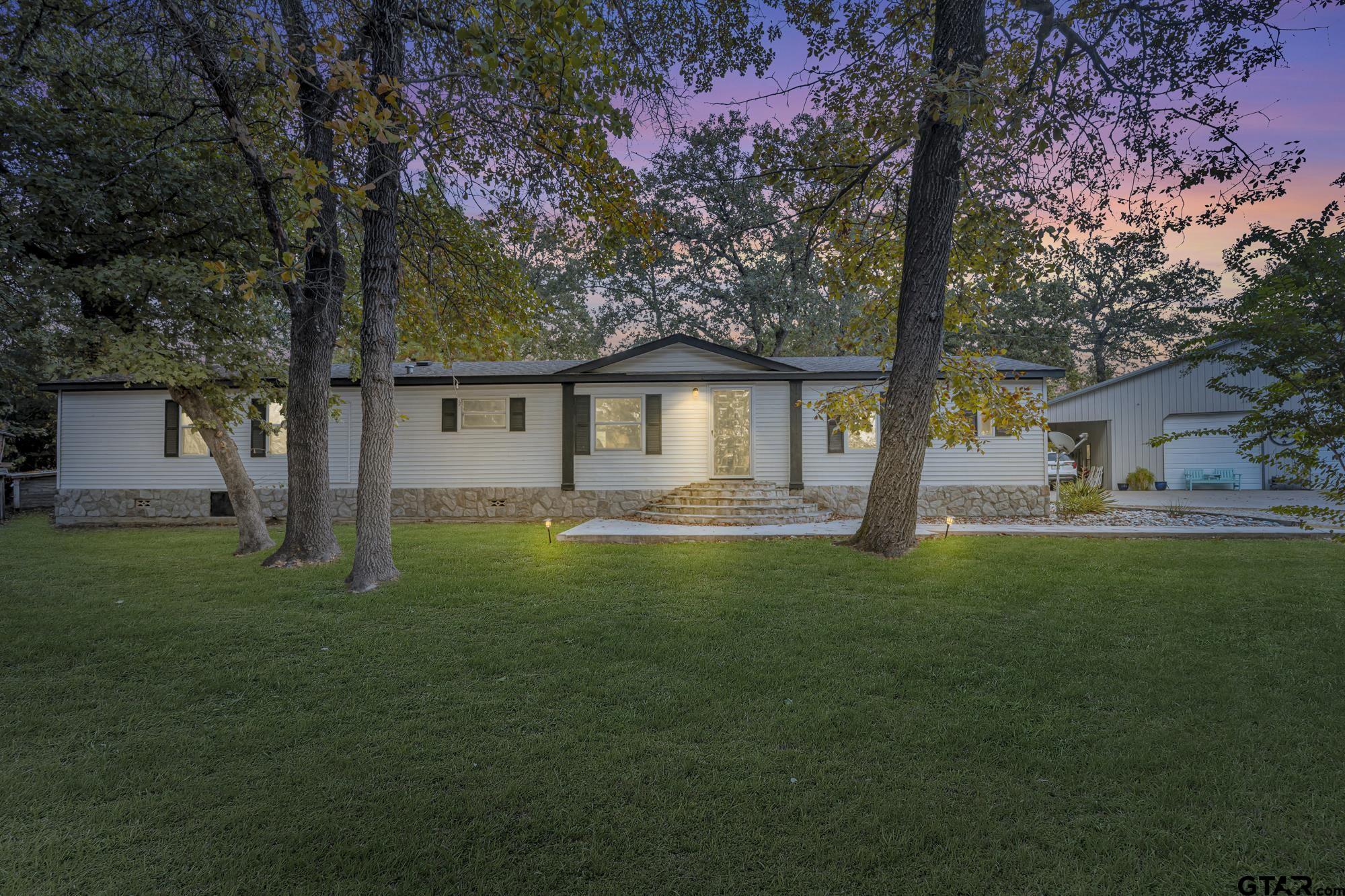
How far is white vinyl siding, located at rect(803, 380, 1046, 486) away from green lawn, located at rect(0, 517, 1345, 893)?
6241 mm

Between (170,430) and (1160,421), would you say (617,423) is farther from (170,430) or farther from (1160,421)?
(1160,421)

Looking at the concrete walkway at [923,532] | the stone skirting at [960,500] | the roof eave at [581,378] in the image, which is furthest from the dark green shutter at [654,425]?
the stone skirting at [960,500]

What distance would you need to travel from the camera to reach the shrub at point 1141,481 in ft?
56.1

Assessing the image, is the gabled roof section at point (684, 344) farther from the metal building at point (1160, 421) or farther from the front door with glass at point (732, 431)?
the metal building at point (1160, 421)

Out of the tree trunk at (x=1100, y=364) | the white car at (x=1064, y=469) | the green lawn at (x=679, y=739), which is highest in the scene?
the tree trunk at (x=1100, y=364)

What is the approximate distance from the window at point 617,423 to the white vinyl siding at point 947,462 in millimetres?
3321

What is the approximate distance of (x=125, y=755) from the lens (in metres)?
2.63

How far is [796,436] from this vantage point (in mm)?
11891

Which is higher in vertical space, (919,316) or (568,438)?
(919,316)

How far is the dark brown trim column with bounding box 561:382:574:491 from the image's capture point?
12062mm

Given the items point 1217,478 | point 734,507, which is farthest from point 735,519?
point 1217,478

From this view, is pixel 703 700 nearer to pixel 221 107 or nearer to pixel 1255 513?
pixel 221 107

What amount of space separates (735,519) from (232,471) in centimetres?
749

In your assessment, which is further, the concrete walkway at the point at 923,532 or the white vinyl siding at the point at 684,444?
the white vinyl siding at the point at 684,444
